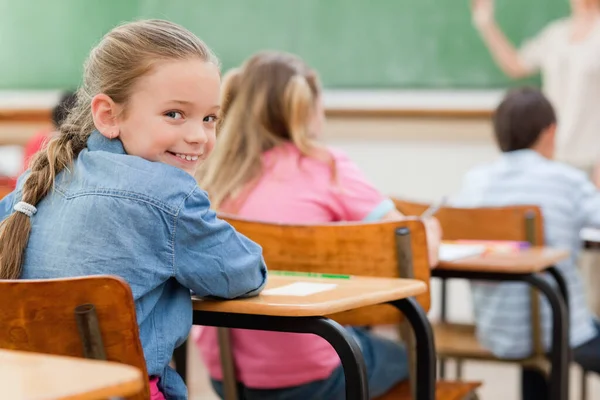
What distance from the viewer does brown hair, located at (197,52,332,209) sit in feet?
7.95

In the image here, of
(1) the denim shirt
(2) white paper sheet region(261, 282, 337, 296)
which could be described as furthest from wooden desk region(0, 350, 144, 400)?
(2) white paper sheet region(261, 282, 337, 296)

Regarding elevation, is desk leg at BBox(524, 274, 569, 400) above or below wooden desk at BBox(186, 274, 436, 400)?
below

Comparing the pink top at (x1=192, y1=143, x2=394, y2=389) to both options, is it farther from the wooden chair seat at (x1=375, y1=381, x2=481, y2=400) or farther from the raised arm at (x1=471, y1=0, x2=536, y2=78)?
the raised arm at (x1=471, y1=0, x2=536, y2=78)

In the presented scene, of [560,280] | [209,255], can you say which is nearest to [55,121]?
[560,280]

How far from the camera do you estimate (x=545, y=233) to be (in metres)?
3.03

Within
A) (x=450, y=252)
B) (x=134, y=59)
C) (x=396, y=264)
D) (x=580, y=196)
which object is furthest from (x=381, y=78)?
(x=134, y=59)

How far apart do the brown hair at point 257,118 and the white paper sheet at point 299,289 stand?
0.64 metres

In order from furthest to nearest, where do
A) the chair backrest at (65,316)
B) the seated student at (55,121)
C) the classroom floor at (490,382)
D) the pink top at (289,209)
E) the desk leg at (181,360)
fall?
the classroom floor at (490,382), the desk leg at (181,360), the pink top at (289,209), the seated student at (55,121), the chair backrest at (65,316)

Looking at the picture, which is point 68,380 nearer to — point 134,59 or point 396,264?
point 134,59

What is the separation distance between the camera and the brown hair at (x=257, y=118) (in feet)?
7.95

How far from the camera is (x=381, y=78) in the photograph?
17.4 ft

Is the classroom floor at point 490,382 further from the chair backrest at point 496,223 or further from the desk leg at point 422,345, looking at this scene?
the desk leg at point 422,345

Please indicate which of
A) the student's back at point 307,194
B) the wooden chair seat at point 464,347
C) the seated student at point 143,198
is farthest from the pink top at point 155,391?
the wooden chair seat at point 464,347

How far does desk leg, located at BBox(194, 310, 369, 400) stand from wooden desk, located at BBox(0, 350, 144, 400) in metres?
0.67
